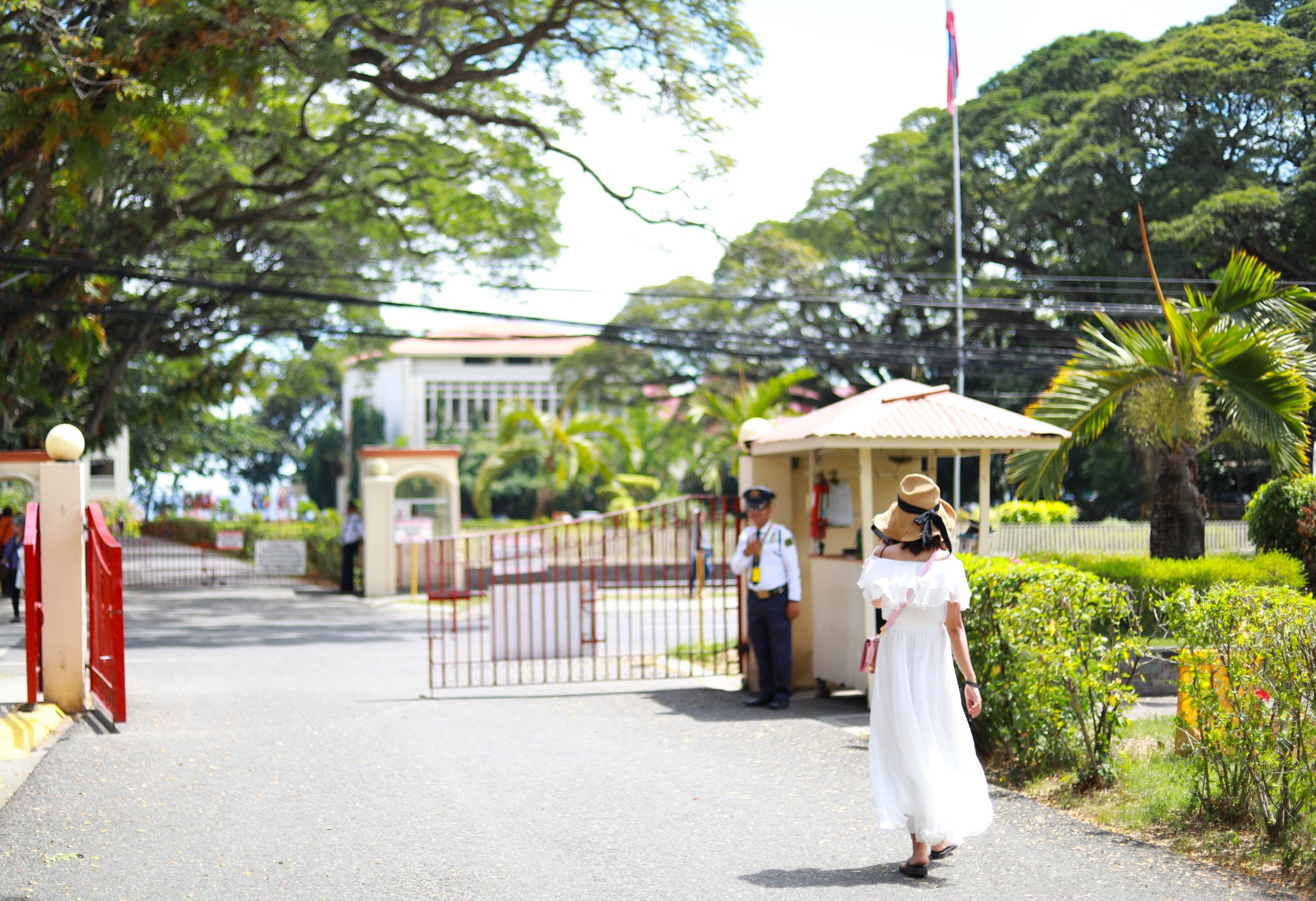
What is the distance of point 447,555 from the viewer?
86.2 ft

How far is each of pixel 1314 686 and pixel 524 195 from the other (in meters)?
20.2

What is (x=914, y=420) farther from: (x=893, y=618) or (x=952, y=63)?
(x=952, y=63)

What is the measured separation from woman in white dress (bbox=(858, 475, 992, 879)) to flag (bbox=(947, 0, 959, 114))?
63.3ft

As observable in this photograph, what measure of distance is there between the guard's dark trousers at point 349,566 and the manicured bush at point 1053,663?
769 inches

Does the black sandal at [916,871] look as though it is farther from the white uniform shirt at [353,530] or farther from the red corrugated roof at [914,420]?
the white uniform shirt at [353,530]

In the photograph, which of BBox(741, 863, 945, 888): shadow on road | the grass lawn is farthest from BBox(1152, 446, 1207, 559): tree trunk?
BBox(741, 863, 945, 888): shadow on road

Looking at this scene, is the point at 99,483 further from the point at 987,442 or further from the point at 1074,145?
the point at 987,442

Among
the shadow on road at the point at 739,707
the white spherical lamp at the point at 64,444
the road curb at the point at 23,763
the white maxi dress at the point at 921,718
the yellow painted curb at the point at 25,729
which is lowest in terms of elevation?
the shadow on road at the point at 739,707

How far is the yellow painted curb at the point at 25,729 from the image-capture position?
8414 mm

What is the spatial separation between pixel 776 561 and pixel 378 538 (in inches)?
633

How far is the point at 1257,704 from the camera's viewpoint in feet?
19.3

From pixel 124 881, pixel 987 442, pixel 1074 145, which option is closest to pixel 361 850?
pixel 124 881

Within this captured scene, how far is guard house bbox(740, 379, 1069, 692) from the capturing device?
34.6ft

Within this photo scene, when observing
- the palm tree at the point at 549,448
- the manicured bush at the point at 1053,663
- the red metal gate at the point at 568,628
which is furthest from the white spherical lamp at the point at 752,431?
the palm tree at the point at 549,448
